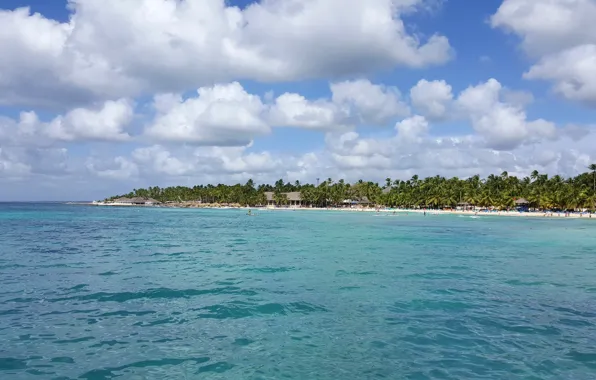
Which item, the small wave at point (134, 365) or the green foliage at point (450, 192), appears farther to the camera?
the green foliage at point (450, 192)

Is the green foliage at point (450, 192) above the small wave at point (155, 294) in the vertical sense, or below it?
above

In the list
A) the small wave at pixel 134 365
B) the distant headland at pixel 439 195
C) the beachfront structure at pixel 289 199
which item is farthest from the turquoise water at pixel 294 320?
the beachfront structure at pixel 289 199

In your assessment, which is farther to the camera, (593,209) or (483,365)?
(593,209)

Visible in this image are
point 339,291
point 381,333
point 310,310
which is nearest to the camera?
point 381,333

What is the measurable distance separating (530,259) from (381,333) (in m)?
17.7

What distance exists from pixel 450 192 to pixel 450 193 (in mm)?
273

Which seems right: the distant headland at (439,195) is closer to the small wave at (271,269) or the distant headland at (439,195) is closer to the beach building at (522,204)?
the beach building at (522,204)

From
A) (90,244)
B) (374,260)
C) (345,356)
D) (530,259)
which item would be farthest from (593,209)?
(345,356)

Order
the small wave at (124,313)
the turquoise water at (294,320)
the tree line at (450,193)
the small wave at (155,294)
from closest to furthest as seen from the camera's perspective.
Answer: the turquoise water at (294,320), the small wave at (124,313), the small wave at (155,294), the tree line at (450,193)

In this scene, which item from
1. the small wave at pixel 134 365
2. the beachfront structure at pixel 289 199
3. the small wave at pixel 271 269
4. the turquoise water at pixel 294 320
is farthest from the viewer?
the beachfront structure at pixel 289 199

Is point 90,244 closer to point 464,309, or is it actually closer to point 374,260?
point 374,260

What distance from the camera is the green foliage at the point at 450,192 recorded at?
101 m

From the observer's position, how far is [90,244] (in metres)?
29.9

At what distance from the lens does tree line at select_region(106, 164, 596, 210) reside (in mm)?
101000
